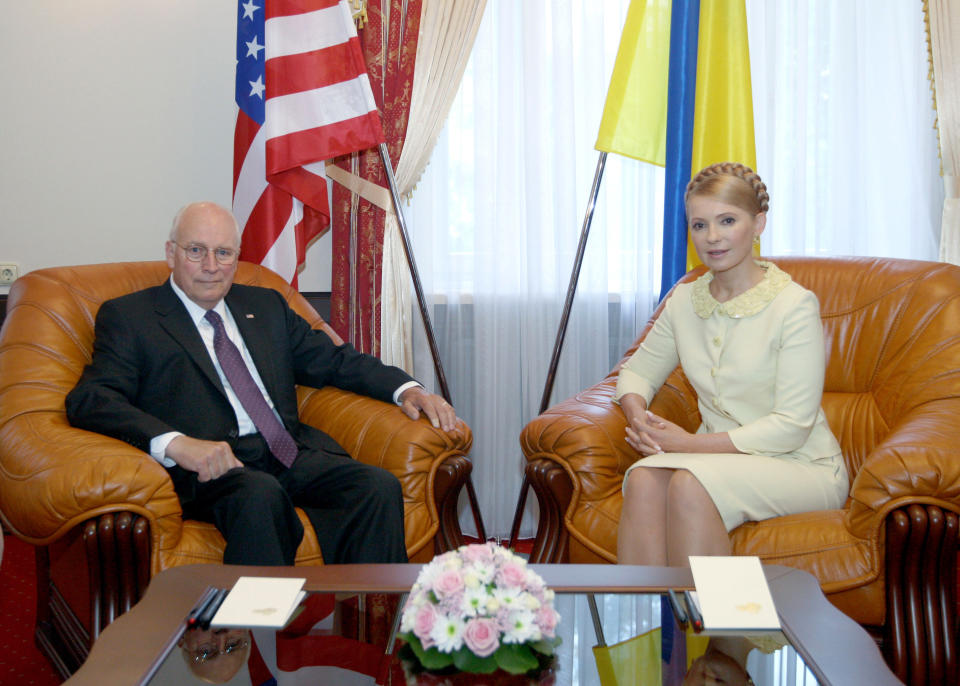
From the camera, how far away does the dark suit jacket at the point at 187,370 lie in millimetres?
2426

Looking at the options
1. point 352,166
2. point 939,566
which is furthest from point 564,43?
point 939,566

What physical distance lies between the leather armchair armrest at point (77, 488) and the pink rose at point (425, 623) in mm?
989

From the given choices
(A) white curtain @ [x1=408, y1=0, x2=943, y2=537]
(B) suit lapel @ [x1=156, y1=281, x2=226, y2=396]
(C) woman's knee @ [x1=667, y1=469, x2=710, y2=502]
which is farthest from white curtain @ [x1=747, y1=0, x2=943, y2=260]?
(B) suit lapel @ [x1=156, y1=281, x2=226, y2=396]

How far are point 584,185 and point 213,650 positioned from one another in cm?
282

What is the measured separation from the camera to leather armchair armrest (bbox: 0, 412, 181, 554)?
2.06 m

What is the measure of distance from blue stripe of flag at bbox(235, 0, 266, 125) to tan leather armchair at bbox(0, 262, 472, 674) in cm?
83

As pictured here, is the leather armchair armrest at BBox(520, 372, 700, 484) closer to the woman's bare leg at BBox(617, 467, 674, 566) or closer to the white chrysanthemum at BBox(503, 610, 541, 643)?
the woman's bare leg at BBox(617, 467, 674, 566)

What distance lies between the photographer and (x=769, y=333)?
97.7 inches

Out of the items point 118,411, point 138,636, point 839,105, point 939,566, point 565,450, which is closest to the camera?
point 138,636

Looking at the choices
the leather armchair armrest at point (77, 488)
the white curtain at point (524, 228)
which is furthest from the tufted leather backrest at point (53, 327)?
the white curtain at point (524, 228)

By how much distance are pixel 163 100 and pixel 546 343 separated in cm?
209

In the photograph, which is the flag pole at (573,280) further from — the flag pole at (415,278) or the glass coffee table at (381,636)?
the glass coffee table at (381,636)

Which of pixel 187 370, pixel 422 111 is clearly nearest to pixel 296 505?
pixel 187 370

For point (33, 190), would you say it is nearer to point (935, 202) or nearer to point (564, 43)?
point (564, 43)
